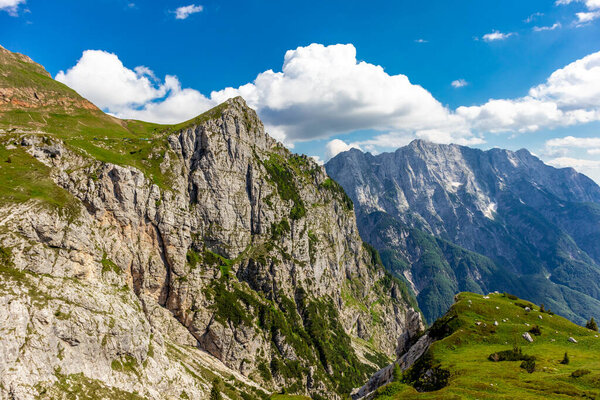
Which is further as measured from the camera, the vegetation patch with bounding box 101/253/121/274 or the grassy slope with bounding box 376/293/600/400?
the vegetation patch with bounding box 101/253/121/274

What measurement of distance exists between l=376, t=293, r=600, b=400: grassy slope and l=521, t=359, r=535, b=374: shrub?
0.82 metres

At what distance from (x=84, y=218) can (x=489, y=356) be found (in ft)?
508

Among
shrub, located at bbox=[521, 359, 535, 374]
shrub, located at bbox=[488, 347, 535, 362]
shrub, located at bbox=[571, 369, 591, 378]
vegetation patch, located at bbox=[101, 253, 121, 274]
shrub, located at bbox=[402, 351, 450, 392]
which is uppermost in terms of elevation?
vegetation patch, located at bbox=[101, 253, 121, 274]

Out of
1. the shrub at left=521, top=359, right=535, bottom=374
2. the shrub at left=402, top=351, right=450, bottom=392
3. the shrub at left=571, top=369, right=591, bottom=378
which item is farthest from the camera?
the shrub at left=402, top=351, right=450, bottom=392

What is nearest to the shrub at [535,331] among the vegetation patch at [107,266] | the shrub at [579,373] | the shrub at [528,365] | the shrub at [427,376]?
the shrub at [528,365]

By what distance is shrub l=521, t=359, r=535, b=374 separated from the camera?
2333 inches

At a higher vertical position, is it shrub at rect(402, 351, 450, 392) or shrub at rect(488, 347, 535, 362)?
shrub at rect(488, 347, 535, 362)

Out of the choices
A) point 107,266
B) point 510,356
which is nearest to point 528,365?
point 510,356

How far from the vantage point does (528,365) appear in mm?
60562

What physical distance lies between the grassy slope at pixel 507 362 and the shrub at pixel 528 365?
2.70 feet

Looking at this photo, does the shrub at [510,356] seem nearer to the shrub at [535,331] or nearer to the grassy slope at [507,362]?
the grassy slope at [507,362]

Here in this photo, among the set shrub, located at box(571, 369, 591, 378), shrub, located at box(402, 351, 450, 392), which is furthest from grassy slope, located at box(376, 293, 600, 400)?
shrub, located at box(402, 351, 450, 392)

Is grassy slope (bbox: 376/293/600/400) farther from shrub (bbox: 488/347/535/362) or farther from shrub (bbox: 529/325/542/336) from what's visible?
shrub (bbox: 488/347/535/362)

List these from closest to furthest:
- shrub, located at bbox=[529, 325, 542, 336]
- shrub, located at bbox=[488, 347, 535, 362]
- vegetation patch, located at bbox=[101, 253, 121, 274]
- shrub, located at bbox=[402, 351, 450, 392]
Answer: shrub, located at bbox=[402, 351, 450, 392]
shrub, located at bbox=[488, 347, 535, 362]
shrub, located at bbox=[529, 325, 542, 336]
vegetation patch, located at bbox=[101, 253, 121, 274]
